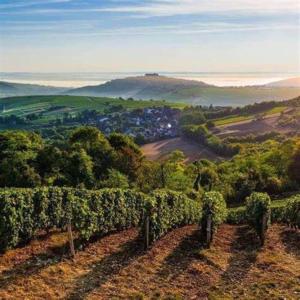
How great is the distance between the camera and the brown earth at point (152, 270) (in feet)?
58.9

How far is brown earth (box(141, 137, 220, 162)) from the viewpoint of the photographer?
102 m

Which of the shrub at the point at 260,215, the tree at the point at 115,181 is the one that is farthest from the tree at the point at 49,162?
the shrub at the point at 260,215

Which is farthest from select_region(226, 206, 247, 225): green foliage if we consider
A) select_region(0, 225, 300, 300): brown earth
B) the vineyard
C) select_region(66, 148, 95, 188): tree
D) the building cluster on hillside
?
the building cluster on hillside

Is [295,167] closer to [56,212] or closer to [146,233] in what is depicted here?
[146,233]

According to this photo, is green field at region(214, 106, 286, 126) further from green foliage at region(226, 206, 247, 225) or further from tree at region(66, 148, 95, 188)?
green foliage at region(226, 206, 247, 225)

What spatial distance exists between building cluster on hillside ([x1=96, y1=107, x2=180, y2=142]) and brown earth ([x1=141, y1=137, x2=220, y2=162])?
294 inches

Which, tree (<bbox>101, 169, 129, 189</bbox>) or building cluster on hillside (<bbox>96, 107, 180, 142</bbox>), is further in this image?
building cluster on hillside (<bbox>96, 107, 180, 142</bbox>)

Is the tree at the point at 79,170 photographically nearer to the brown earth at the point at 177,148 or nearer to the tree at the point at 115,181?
the tree at the point at 115,181

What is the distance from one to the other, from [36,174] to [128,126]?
11931 centimetres

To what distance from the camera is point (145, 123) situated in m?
169

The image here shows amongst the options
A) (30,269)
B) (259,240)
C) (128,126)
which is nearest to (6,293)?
(30,269)

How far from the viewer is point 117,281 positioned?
18.8 m

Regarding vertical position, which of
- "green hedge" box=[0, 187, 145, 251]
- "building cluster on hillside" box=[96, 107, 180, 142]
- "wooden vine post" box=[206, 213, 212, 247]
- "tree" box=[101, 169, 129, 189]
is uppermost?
"green hedge" box=[0, 187, 145, 251]

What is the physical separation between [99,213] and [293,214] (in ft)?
37.6
